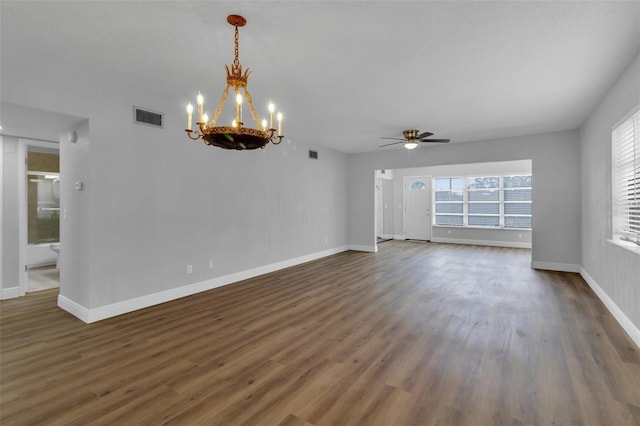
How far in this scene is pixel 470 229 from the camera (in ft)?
33.4

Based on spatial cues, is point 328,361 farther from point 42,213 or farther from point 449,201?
point 449,201

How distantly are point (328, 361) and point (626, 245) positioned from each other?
3435 mm

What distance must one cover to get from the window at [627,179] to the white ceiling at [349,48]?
2.11 ft

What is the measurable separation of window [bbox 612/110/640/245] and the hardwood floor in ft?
3.51

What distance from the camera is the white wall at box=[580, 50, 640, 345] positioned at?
9.92 feet

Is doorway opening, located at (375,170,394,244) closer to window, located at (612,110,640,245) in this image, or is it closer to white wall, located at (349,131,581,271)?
white wall, located at (349,131,581,271)

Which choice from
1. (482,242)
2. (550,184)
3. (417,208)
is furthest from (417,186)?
(550,184)

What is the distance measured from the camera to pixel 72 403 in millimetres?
2055

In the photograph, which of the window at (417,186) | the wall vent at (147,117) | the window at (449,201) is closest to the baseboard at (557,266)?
the window at (449,201)

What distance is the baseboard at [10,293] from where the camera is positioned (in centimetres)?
445

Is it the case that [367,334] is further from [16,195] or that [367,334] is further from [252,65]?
[16,195]

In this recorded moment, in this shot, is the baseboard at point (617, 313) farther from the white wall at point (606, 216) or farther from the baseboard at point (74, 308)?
the baseboard at point (74, 308)

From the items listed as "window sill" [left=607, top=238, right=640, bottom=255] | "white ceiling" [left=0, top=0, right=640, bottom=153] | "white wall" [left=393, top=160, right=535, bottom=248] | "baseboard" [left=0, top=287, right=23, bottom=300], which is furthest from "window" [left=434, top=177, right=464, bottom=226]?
"baseboard" [left=0, top=287, right=23, bottom=300]

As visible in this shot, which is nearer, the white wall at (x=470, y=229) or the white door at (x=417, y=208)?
the white wall at (x=470, y=229)
